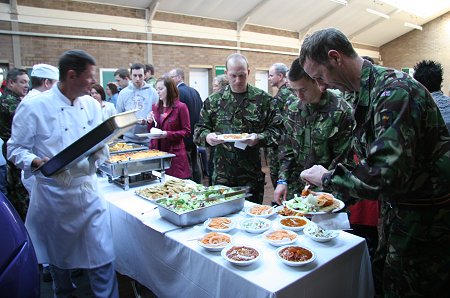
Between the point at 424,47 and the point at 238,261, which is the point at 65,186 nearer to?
the point at 238,261

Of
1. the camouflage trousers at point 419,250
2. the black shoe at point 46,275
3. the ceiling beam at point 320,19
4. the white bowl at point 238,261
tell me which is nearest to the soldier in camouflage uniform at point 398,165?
the camouflage trousers at point 419,250

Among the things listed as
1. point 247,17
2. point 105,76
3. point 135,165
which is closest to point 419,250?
point 135,165

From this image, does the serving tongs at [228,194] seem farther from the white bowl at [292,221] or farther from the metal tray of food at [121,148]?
the metal tray of food at [121,148]

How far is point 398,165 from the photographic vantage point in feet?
3.16

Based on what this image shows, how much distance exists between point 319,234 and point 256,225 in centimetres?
30

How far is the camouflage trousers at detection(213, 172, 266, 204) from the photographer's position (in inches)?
95.5

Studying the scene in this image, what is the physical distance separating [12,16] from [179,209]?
5.78 meters

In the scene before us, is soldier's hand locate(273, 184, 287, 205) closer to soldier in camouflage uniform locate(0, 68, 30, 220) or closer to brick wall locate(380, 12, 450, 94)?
soldier in camouflage uniform locate(0, 68, 30, 220)

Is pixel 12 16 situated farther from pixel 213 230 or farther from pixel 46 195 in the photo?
pixel 213 230

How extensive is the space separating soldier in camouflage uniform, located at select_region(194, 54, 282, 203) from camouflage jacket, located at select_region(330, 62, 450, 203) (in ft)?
4.14

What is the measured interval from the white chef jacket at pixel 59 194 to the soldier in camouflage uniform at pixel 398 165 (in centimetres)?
125

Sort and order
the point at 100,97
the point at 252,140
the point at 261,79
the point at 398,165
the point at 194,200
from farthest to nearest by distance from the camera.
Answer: the point at 261,79, the point at 100,97, the point at 252,140, the point at 194,200, the point at 398,165

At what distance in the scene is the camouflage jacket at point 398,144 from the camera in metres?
0.97

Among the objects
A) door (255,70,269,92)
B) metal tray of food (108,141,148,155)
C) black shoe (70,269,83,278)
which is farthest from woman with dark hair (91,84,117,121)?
door (255,70,269,92)
